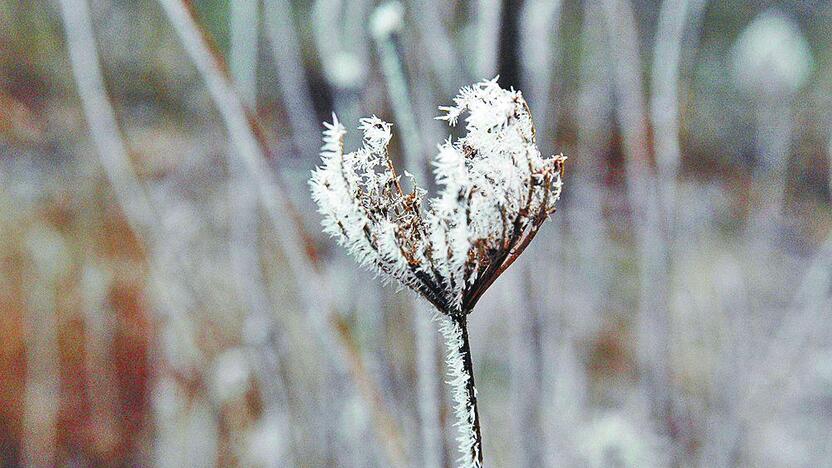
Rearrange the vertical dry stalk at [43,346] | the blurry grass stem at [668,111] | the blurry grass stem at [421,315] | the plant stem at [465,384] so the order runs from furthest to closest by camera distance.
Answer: the vertical dry stalk at [43,346], the blurry grass stem at [668,111], the blurry grass stem at [421,315], the plant stem at [465,384]

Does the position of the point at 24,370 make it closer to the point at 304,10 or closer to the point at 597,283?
the point at 304,10

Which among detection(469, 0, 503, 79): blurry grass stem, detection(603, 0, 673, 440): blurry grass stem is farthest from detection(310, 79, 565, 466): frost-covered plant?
detection(603, 0, 673, 440): blurry grass stem

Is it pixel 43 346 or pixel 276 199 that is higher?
pixel 43 346

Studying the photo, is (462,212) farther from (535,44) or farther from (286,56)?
(286,56)

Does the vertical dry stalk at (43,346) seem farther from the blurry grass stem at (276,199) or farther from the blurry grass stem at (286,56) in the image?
the blurry grass stem at (276,199)

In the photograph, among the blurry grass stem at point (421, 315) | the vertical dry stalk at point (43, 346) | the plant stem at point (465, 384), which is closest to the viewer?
the plant stem at point (465, 384)

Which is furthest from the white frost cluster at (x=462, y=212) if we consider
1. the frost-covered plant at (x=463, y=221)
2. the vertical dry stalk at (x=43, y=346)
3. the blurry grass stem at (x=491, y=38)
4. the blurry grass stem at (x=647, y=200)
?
the vertical dry stalk at (x=43, y=346)

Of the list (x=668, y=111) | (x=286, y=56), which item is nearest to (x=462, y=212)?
(x=668, y=111)

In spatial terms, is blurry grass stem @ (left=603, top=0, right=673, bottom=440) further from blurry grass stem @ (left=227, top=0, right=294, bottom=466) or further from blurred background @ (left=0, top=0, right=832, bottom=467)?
blurry grass stem @ (left=227, top=0, right=294, bottom=466)
